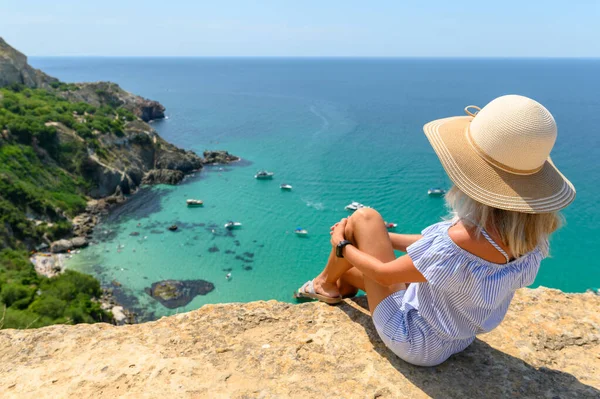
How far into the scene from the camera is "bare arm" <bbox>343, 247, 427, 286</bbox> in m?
2.83

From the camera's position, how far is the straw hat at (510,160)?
236cm

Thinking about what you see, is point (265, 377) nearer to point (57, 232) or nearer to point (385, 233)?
point (385, 233)

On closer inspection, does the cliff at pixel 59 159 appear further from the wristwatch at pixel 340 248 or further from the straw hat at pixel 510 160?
the straw hat at pixel 510 160

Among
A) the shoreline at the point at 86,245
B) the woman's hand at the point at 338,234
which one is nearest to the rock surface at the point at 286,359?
the woman's hand at the point at 338,234

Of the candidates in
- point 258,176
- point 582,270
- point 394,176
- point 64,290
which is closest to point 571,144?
point 394,176

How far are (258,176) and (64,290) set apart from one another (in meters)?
26.7

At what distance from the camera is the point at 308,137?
62250 mm

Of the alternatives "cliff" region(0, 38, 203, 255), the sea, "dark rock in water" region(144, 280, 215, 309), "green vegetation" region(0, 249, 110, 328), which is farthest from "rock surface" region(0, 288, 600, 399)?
"cliff" region(0, 38, 203, 255)

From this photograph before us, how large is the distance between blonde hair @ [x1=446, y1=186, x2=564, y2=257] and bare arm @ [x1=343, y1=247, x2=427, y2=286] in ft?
1.67

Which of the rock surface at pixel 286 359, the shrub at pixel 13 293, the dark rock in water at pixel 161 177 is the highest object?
the rock surface at pixel 286 359

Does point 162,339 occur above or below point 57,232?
above

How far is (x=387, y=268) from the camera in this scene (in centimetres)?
300

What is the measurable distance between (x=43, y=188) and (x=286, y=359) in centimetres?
3866

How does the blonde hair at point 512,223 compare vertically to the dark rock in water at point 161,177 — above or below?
above
